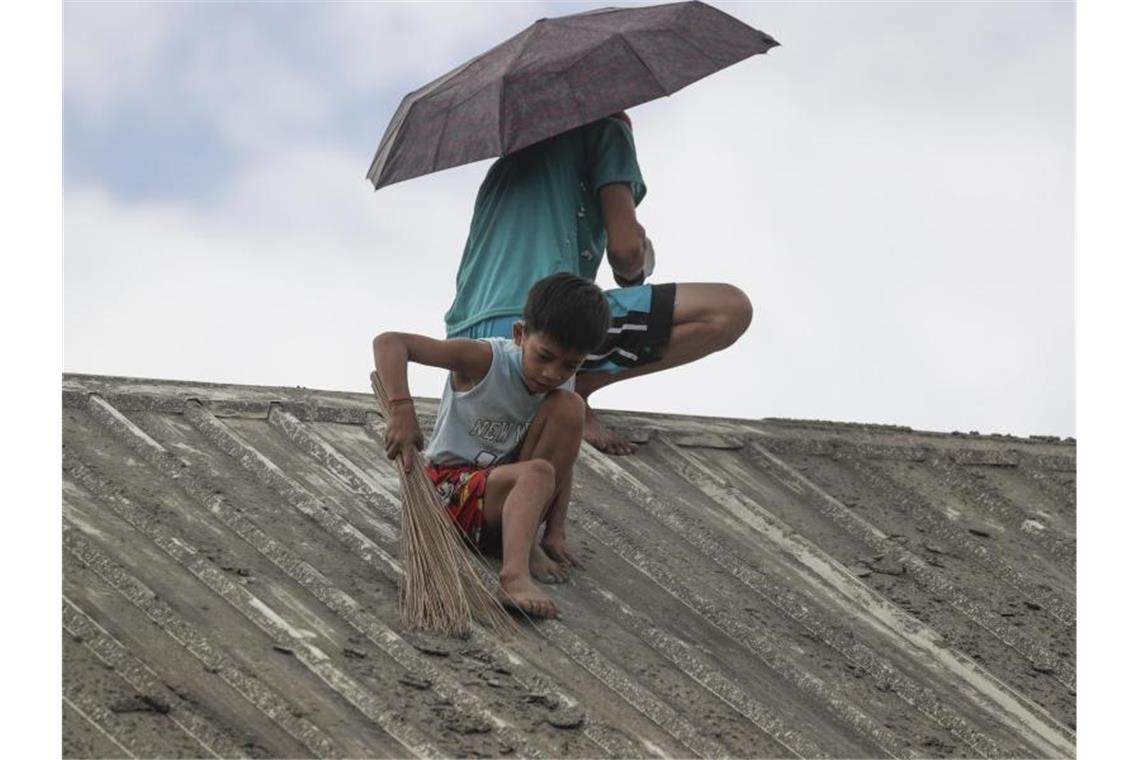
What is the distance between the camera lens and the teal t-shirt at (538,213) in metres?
5.90

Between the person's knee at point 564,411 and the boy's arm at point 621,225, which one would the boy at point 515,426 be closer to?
the person's knee at point 564,411

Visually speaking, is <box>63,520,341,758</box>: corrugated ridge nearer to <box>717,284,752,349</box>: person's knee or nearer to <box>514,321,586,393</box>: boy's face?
<box>514,321,586,393</box>: boy's face

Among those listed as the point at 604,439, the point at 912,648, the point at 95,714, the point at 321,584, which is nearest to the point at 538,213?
the point at 604,439

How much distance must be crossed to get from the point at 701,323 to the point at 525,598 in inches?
64.8

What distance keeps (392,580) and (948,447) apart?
316 centimetres

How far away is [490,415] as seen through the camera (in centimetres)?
520

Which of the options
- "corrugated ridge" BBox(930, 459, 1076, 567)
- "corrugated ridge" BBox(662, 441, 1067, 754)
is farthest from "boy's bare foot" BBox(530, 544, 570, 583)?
"corrugated ridge" BBox(930, 459, 1076, 567)

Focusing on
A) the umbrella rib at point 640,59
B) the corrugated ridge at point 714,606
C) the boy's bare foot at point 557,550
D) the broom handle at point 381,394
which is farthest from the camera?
the umbrella rib at point 640,59

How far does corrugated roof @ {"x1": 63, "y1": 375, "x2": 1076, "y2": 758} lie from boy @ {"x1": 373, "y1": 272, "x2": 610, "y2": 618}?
19 centimetres

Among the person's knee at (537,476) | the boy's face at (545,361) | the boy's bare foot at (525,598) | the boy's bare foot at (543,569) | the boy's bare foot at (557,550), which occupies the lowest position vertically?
the boy's bare foot at (525,598)

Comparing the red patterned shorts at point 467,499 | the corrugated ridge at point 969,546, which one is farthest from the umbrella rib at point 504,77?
the corrugated ridge at point 969,546

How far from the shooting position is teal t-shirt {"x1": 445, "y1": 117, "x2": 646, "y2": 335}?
5898mm

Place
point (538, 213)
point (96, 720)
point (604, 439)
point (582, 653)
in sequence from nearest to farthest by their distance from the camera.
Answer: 1. point (96, 720)
2. point (582, 653)
3. point (538, 213)
4. point (604, 439)

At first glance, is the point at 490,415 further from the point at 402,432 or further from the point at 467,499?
the point at 402,432
